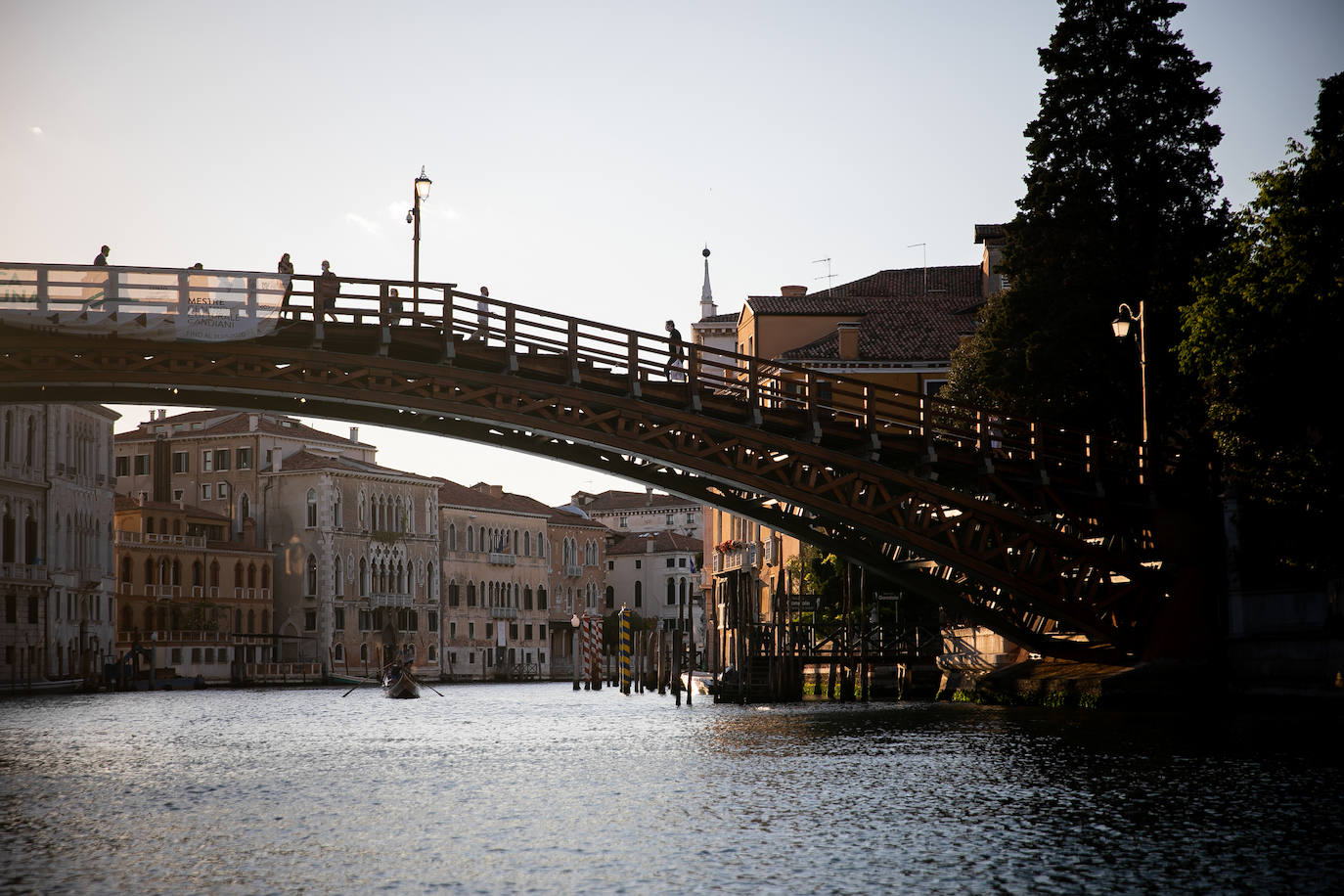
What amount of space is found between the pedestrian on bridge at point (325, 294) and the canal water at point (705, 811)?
271 inches

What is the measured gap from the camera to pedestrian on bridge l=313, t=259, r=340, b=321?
26625 millimetres

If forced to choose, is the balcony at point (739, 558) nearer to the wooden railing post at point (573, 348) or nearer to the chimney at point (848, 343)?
the chimney at point (848, 343)

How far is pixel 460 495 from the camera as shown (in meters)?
102

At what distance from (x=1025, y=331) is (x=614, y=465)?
9.70 meters

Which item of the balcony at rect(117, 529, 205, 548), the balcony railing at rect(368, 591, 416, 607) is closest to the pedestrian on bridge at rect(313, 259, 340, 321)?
the balcony at rect(117, 529, 205, 548)

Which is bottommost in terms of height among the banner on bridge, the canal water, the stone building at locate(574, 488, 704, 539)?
the canal water

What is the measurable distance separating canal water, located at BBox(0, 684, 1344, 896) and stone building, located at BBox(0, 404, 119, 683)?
3310cm

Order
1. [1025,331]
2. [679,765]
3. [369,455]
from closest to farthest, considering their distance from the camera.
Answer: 1. [679,765]
2. [1025,331]
3. [369,455]

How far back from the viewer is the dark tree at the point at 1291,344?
25219 millimetres

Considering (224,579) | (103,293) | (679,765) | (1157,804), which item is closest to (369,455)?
(224,579)

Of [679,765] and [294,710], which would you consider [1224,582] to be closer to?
[679,765]

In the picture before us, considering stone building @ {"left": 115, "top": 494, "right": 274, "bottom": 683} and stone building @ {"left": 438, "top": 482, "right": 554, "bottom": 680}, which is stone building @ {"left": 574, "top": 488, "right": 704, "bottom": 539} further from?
stone building @ {"left": 115, "top": 494, "right": 274, "bottom": 683}

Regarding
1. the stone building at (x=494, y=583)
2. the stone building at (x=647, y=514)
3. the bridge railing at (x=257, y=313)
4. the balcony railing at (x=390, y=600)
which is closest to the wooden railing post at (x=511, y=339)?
the bridge railing at (x=257, y=313)

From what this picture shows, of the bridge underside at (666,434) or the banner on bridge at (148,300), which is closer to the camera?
the banner on bridge at (148,300)
